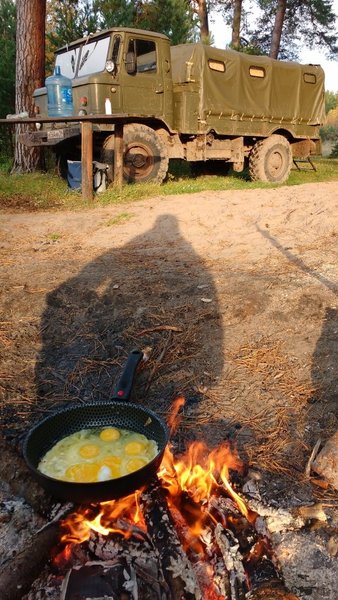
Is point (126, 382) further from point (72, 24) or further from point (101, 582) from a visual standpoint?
point (72, 24)

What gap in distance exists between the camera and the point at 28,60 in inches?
426

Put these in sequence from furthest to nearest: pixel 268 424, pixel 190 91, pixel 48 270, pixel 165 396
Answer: pixel 190 91 < pixel 48 270 < pixel 165 396 < pixel 268 424

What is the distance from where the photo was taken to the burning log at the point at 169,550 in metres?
1.64

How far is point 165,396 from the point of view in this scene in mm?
3021

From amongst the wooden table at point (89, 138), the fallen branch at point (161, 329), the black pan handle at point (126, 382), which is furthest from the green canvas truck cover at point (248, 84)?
the black pan handle at point (126, 382)

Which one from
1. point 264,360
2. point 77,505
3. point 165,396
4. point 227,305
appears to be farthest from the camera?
point 227,305

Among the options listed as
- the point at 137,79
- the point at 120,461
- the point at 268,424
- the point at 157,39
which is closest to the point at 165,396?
the point at 268,424

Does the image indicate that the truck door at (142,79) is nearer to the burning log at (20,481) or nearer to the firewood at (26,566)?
the burning log at (20,481)

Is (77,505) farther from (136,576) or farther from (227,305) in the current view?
(227,305)

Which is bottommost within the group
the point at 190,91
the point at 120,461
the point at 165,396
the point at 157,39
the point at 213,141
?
the point at 165,396


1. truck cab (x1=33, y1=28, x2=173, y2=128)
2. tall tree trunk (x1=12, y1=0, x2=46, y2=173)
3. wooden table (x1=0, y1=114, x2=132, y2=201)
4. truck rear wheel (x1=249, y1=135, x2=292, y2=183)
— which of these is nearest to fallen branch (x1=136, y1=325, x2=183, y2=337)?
wooden table (x1=0, y1=114, x2=132, y2=201)

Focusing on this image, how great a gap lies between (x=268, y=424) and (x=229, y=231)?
404 cm

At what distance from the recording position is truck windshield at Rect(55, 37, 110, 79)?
9453mm

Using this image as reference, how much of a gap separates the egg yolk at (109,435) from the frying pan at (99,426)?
99 mm
